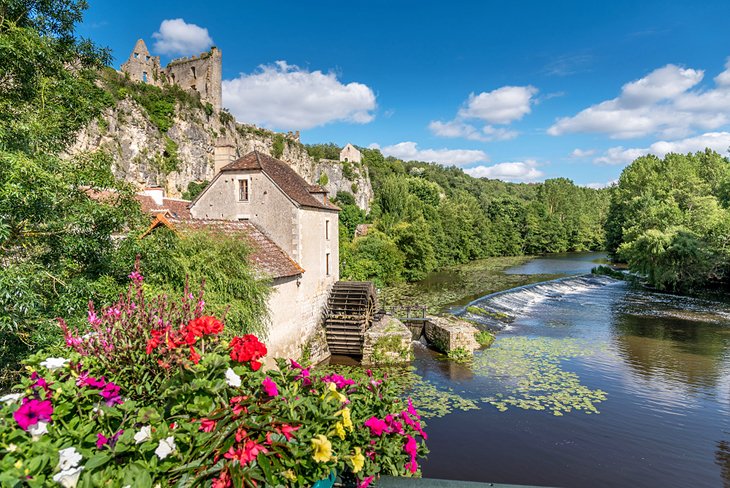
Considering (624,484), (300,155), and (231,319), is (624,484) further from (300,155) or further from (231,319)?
(300,155)

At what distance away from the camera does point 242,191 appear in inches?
590

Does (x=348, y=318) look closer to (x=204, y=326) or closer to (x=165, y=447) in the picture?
(x=204, y=326)

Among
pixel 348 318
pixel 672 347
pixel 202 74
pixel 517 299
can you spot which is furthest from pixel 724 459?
pixel 202 74

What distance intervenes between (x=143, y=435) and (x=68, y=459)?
285 mm

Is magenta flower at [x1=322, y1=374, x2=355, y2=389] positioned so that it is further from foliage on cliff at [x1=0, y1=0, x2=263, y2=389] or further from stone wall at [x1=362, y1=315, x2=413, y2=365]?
stone wall at [x1=362, y1=315, x2=413, y2=365]

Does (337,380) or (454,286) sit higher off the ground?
(337,380)

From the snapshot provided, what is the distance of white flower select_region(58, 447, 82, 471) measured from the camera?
169 cm

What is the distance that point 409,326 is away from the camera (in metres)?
18.7

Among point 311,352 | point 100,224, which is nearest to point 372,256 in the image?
point 311,352

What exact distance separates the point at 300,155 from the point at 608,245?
144 feet

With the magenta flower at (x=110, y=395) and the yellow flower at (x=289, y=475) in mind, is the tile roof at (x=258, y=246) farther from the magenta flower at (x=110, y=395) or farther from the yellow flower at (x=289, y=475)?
the yellow flower at (x=289, y=475)

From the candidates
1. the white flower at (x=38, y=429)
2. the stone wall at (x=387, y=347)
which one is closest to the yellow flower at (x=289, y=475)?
the white flower at (x=38, y=429)

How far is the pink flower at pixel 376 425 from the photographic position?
2535 mm

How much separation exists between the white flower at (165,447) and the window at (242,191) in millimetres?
13699
